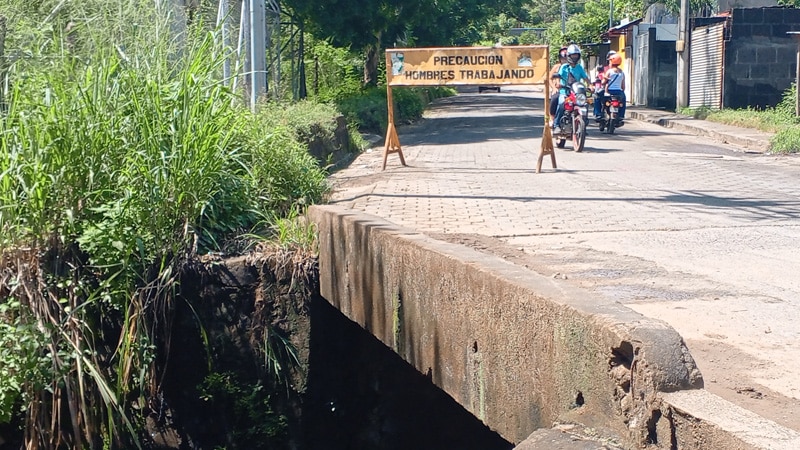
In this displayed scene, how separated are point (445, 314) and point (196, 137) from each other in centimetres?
272

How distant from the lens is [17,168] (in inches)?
229

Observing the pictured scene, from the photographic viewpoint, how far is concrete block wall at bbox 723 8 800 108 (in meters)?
23.3

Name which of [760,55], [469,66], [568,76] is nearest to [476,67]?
[469,66]

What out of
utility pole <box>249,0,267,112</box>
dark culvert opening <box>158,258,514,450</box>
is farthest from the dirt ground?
utility pole <box>249,0,267,112</box>

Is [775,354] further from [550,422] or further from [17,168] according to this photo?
[17,168]

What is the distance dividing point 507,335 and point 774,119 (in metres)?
17.7

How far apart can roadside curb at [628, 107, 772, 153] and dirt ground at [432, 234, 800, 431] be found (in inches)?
438

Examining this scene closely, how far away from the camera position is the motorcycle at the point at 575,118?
13.6m

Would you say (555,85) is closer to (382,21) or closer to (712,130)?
(712,130)

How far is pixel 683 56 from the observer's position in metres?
24.2

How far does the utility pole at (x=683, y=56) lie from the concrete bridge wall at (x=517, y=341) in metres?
20.3

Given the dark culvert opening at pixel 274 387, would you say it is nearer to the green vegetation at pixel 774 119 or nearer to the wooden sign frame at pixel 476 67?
the wooden sign frame at pixel 476 67

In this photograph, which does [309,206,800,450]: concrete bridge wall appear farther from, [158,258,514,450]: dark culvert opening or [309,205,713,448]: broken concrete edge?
[158,258,514,450]: dark culvert opening

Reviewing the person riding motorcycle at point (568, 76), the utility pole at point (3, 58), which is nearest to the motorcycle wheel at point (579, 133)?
the person riding motorcycle at point (568, 76)
